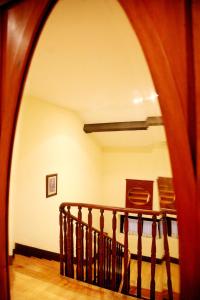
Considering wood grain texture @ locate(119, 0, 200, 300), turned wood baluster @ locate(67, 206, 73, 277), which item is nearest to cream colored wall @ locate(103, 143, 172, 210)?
turned wood baluster @ locate(67, 206, 73, 277)

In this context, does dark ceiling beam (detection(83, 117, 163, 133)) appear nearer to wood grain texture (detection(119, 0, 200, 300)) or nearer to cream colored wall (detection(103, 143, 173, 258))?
cream colored wall (detection(103, 143, 173, 258))

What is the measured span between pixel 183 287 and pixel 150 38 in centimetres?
76

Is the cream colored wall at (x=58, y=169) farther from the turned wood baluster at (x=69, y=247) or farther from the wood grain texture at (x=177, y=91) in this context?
the wood grain texture at (x=177, y=91)

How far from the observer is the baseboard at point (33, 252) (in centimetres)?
398

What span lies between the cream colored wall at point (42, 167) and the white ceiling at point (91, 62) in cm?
36

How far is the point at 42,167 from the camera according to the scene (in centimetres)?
422

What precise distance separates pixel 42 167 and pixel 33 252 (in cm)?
149

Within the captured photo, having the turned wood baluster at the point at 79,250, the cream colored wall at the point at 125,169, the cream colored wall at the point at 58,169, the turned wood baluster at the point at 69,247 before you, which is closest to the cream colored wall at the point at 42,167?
the cream colored wall at the point at 58,169

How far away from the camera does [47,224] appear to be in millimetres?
4383

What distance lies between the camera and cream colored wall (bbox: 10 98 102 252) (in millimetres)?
3785

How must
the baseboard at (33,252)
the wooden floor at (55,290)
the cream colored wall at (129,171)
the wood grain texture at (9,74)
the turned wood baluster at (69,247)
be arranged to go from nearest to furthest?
the wood grain texture at (9,74)
the wooden floor at (55,290)
the turned wood baluster at (69,247)
the baseboard at (33,252)
the cream colored wall at (129,171)

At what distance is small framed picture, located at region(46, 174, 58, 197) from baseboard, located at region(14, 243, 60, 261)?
96cm

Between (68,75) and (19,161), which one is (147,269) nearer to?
(19,161)

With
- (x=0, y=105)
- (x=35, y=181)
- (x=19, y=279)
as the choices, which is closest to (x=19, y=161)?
(x=35, y=181)
